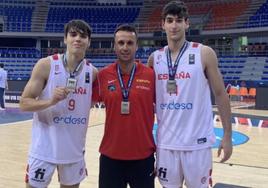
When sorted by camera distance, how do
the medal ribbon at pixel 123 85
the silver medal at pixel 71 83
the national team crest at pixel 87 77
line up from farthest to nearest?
the national team crest at pixel 87 77 → the medal ribbon at pixel 123 85 → the silver medal at pixel 71 83

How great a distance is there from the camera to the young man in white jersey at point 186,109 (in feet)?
8.85

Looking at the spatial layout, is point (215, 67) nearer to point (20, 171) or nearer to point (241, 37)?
point (20, 171)

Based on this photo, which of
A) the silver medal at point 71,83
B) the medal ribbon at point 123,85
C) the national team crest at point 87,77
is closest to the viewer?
the silver medal at point 71,83

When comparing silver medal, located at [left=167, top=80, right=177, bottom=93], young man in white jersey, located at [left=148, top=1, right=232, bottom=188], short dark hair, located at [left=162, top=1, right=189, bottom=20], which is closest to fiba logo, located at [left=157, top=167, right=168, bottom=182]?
young man in white jersey, located at [left=148, top=1, right=232, bottom=188]

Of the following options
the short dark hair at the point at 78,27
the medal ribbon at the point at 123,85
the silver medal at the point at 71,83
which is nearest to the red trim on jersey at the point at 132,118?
the medal ribbon at the point at 123,85

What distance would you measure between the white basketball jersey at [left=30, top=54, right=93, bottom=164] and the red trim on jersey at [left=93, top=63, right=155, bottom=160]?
0.56 ft

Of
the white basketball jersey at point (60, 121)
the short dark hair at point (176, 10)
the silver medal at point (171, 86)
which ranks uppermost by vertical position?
the short dark hair at point (176, 10)

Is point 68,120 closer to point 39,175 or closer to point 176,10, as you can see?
point 39,175

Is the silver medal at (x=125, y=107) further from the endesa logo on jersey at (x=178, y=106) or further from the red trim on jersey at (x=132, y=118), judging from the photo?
the endesa logo on jersey at (x=178, y=106)

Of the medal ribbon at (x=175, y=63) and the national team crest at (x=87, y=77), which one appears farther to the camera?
the national team crest at (x=87, y=77)

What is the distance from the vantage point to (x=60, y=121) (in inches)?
110

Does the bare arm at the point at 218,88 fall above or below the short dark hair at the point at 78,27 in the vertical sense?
below

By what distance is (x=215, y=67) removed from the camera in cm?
270

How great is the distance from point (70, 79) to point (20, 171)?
2979mm
